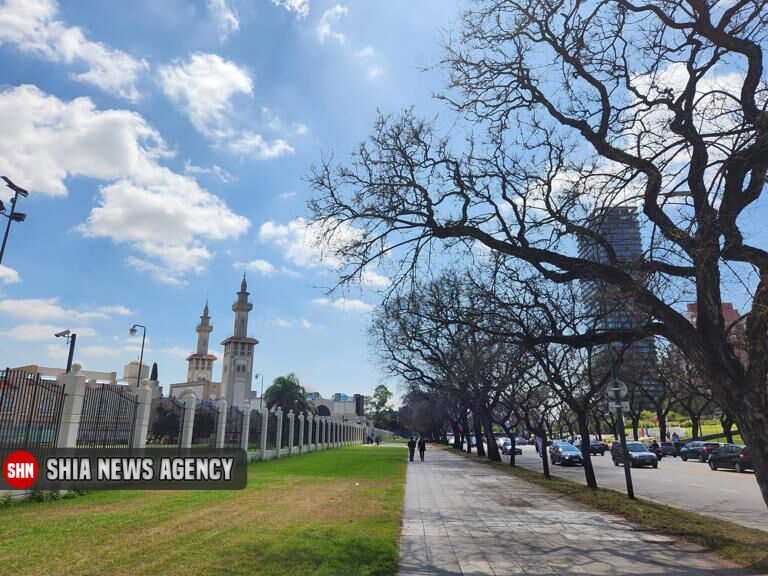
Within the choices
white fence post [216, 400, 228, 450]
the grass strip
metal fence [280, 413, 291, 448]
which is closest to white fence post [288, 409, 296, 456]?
metal fence [280, 413, 291, 448]

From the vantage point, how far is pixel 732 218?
23.6 ft

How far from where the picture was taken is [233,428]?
84.6 ft

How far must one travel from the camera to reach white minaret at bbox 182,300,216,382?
107750 millimetres

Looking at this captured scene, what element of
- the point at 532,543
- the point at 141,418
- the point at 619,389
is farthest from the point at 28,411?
the point at 619,389

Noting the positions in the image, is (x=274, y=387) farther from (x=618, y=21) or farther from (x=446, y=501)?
(x=618, y=21)

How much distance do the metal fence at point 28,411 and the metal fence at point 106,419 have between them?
2.98ft

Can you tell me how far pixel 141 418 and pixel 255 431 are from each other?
13.2 m

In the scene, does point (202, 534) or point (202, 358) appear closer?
point (202, 534)

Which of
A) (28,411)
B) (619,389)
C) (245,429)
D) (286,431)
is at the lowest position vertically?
(286,431)

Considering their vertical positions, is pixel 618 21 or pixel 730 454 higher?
pixel 618 21

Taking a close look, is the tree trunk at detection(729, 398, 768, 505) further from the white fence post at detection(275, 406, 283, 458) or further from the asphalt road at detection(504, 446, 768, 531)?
the white fence post at detection(275, 406, 283, 458)

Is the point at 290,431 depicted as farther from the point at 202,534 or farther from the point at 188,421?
the point at 202,534

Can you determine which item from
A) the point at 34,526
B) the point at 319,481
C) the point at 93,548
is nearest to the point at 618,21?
the point at 93,548

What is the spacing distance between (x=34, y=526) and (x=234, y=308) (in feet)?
321
